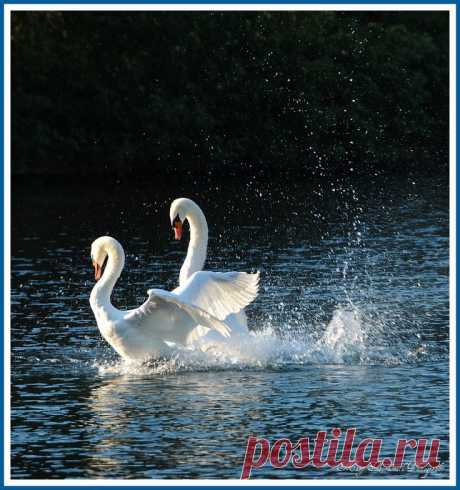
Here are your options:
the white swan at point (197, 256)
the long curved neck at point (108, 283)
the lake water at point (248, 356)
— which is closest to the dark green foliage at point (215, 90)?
the lake water at point (248, 356)

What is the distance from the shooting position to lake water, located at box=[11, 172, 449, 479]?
14.3 m

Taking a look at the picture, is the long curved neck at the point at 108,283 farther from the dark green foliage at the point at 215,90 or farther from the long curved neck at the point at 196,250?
the dark green foliage at the point at 215,90

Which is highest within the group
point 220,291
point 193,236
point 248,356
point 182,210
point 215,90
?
point 215,90

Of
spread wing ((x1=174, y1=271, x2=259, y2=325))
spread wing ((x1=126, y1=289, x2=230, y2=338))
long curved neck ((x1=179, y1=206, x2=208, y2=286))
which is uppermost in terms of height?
long curved neck ((x1=179, y1=206, x2=208, y2=286))

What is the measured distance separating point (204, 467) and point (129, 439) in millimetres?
1284

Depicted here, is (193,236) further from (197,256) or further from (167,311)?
(167,311)

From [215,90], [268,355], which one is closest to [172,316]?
[268,355]

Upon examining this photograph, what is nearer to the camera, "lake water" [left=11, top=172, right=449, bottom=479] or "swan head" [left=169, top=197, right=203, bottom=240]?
"lake water" [left=11, top=172, right=449, bottom=479]

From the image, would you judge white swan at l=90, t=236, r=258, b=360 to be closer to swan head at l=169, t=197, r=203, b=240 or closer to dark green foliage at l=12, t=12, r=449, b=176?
swan head at l=169, t=197, r=203, b=240

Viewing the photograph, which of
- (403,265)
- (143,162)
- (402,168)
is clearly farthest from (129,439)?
(143,162)

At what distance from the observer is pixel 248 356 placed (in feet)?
58.4

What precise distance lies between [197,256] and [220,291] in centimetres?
175

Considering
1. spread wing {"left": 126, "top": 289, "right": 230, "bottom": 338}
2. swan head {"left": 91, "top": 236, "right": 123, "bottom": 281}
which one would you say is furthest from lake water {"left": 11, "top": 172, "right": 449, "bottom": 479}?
swan head {"left": 91, "top": 236, "right": 123, "bottom": 281}

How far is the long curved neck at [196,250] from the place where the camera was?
18.7 metres
